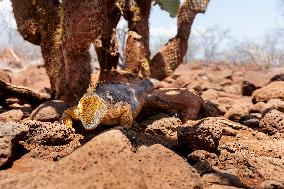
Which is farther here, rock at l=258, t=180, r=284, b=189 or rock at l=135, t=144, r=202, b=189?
rock at l=258, t=180, r=284, b=189

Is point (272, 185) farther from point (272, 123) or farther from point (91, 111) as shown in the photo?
point (272, 123)

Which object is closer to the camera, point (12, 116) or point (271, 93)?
point (12, 116)

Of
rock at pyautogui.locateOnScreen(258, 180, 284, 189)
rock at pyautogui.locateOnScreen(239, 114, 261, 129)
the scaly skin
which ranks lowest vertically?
rock at pyautogui.locateOnScreen(239, 114, 261, 129)

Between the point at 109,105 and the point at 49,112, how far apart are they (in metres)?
0.77

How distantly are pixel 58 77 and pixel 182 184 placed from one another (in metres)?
2.82

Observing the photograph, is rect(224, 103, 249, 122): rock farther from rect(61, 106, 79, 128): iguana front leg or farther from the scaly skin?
rect(61, 106, 79, 128): iguana front leg

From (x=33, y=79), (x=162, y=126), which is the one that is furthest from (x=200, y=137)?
(x=33, y=79)

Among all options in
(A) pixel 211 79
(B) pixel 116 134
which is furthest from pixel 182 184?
(A) pixel 211 79

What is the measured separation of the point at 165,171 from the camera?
283 centimetres

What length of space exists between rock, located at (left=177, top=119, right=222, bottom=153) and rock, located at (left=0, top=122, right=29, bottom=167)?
1375mm

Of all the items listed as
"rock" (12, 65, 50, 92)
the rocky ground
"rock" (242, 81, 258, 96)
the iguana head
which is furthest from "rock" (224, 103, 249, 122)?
"rock" (12, 65, 50, 92)

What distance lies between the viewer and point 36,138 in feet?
12.7

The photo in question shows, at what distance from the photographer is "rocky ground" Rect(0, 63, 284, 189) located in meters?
2.42

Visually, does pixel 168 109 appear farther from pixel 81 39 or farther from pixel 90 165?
pixel 90 165
